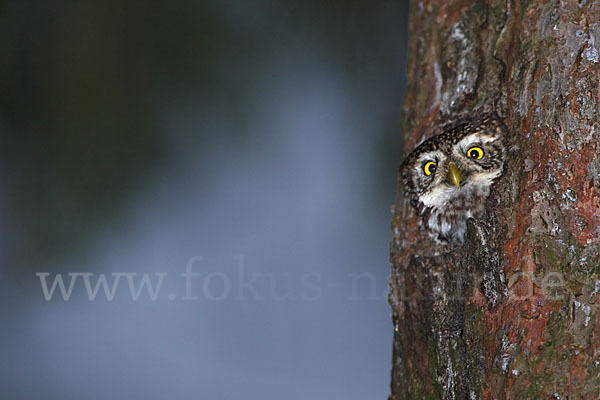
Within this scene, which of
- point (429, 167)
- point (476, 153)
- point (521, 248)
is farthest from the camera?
point (429, 167)

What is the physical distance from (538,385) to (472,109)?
0.67 m

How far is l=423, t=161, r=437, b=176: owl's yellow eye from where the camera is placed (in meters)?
1.54

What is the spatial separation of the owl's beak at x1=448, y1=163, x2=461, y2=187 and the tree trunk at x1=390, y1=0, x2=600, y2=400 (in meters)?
0.13

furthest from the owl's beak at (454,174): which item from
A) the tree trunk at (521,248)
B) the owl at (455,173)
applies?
the tree trunk at (521,248)

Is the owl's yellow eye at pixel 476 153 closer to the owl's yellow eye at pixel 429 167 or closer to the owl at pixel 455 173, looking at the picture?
the owl at pixel 455 173

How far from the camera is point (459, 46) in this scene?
1595mm

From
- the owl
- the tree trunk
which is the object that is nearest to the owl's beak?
the owl

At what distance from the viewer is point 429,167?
5.13 ft

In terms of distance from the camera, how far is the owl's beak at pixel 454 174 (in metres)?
1.45

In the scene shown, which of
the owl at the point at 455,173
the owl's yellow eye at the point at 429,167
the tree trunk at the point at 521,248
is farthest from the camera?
the owl's yellow eye at the point at 429,167

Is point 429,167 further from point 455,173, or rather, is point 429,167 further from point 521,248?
point 521,248

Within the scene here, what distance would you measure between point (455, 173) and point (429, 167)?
0.11m

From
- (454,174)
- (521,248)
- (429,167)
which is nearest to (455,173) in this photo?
(454,174)

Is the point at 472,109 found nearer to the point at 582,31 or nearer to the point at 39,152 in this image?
the point at 582,31
